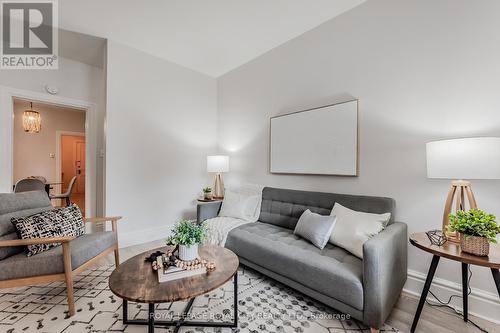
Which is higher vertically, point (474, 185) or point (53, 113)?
point (53, 113)

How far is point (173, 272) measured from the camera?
137 cm

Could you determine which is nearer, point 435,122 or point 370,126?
point 435,122

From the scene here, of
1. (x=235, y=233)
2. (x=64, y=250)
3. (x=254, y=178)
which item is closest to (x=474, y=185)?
(x=235, y=233)

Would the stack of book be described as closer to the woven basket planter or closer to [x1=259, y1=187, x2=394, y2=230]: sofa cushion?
[x1=259, y1=187, x2=394, y2=230]: sofa cushion

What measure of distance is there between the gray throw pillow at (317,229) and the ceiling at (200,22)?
223cm

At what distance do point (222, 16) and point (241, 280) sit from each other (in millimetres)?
2909

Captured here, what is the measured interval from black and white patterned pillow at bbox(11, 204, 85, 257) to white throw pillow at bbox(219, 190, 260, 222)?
157 centimetres

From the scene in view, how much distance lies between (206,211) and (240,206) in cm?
47

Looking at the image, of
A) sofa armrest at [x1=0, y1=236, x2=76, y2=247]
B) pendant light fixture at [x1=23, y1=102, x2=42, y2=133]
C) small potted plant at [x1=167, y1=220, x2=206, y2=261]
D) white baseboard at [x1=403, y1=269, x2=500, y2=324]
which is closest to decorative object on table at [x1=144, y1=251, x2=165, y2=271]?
small potted plant at [x1=167, y1=220, x2=206, y2=261]

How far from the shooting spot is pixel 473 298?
65.5 inches

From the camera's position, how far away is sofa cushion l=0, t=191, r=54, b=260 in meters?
1.74

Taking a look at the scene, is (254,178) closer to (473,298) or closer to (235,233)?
(235,233)

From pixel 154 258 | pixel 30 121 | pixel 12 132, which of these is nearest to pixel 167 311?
pixel 154 258

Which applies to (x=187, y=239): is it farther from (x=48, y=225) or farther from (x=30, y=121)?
(x=30, y=121)
